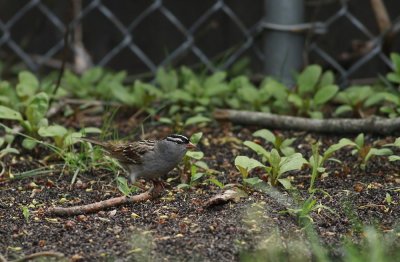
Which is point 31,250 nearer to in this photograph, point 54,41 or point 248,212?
point 248,212

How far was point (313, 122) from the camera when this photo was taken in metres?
4.96

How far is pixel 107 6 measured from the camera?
731 centimetres

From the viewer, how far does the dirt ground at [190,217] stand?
305 cm

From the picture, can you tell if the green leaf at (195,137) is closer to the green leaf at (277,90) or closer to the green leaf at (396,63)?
the green leaf at (277,90)

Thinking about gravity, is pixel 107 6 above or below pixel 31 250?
above

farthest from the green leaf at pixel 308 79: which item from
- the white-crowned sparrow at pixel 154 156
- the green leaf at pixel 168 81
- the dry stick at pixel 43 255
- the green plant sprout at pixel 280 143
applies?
the dry stick at pixel 43 255

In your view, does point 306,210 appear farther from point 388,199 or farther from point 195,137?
point 195,137

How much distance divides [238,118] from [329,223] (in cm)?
203

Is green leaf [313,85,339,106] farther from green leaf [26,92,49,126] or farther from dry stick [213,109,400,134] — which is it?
green leaf [26,92,49,126]

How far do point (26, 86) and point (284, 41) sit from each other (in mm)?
2520

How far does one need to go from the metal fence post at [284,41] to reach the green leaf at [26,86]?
2311mm

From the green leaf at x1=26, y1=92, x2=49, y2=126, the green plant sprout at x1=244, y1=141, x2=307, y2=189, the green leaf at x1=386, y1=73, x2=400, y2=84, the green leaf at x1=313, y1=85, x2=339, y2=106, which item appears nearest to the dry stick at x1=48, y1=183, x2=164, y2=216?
the green plant sprout at x1=244, y1=141, x2=307, y2=189

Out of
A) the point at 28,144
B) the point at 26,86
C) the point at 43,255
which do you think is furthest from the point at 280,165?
the point at 26,86

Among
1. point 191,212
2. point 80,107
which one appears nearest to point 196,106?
point 80,107
